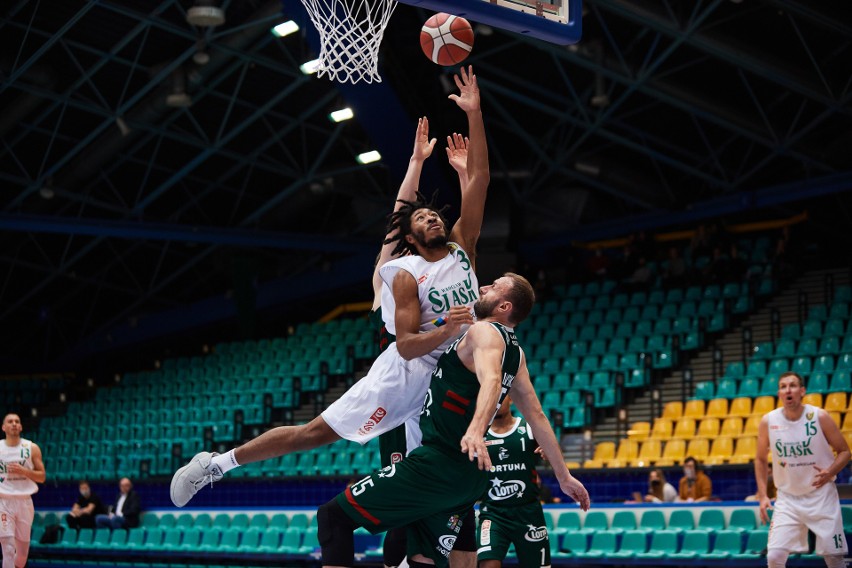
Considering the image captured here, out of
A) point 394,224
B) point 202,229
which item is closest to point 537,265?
point 202,229

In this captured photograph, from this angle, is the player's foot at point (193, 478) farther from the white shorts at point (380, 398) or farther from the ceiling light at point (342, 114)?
the ceiling light at point (342, 114)

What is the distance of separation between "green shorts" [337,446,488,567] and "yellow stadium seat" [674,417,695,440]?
39.2ft

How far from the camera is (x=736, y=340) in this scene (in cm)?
2103

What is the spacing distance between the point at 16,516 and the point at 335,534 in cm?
741

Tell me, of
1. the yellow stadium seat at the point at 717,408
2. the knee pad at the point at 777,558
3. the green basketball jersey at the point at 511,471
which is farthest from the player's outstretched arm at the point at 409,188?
the yellow stadium seat at the point at 717,408

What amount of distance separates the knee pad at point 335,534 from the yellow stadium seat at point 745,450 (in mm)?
10798

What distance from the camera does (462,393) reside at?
6246mm

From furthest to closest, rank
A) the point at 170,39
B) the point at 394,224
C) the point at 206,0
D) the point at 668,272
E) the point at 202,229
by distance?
the point at 202,229 → the point at 668,272 → the point at 170,39 → the point at 206,0 → the point at 394,224

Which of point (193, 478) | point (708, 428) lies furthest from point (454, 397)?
point (708, 428)

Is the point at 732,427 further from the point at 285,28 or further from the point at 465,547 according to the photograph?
the point at 465,547

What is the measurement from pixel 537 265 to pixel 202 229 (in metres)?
7.96

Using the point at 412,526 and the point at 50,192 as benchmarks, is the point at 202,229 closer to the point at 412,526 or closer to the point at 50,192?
the point at 50,192

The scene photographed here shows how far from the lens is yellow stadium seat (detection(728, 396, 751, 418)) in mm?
17234

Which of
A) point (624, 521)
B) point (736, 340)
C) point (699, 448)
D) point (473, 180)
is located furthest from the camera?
point (736, 340)
